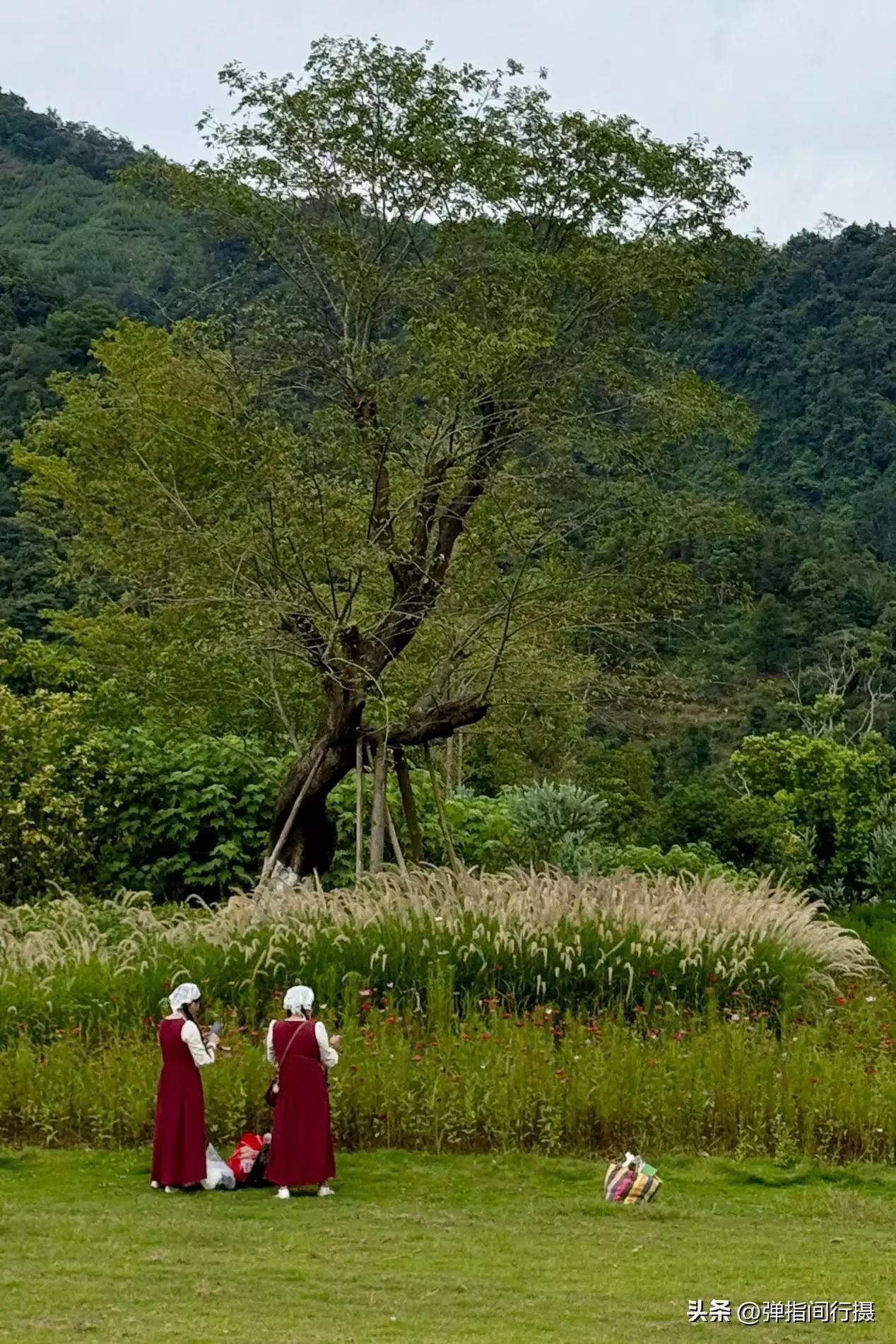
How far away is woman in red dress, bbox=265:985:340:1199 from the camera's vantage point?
722 cm

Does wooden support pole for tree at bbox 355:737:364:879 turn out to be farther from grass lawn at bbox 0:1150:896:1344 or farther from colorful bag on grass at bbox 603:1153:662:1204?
colorful bag on grass at bbox 603:1153:662:1204

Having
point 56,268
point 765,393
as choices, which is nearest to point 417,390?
point 765,393

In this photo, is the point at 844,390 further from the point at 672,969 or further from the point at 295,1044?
the point at 295,1044

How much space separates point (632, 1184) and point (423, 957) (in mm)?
3148

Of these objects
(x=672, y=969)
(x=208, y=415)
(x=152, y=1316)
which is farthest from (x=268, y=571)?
(x=152, y=1316)

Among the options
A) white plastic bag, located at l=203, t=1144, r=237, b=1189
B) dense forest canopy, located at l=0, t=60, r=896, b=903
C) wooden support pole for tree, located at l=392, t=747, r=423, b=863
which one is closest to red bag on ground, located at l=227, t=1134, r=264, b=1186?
white plastic bag, located at l=203, t=1144, r=237, b=1189

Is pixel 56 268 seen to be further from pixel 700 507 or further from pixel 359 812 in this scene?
pixel 359 812

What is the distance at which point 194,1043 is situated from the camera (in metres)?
7.39

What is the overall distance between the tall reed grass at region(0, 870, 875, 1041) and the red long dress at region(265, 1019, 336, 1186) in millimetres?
2270

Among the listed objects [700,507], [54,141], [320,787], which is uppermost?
[54,141]

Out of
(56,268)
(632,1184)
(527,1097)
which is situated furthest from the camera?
(56,268)

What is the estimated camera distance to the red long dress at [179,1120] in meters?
7.37

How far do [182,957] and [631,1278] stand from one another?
488cm

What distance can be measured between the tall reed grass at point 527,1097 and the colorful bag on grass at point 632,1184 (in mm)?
822
